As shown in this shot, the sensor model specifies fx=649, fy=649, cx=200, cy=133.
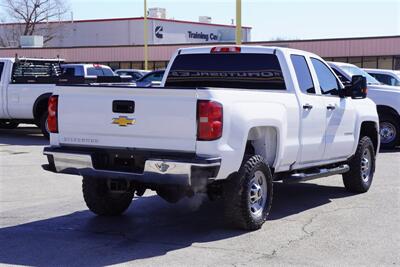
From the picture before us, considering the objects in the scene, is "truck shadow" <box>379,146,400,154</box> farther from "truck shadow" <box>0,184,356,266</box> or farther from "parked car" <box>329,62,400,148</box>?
"truck shadow" <box>0,184,356,266</box>

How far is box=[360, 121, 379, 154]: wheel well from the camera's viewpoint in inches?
400

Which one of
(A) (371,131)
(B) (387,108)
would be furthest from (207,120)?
(B) (387,108)

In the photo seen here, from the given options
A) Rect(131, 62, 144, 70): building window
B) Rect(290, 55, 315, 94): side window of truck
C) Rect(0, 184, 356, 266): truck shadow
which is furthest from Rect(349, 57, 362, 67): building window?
Rect(290, 55, 315, 94): side window of truck

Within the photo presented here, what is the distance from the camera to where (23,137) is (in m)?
18.0

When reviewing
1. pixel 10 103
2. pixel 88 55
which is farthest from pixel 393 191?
pixel 88 55

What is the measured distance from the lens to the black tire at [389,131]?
15.6 metres

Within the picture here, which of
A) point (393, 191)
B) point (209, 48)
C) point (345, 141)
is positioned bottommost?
point (393, 191)

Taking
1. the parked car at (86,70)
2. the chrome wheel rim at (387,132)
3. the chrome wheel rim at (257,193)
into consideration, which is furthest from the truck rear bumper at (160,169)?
the parked car at (86,70)

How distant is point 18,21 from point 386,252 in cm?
7156

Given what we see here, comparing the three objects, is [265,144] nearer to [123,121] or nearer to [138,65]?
[123,121]

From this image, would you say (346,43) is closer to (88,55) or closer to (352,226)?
(88,55)

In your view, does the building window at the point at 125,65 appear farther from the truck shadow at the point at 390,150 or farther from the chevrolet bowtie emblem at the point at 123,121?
the chevrolet bowtie emblem at the point at 123,121

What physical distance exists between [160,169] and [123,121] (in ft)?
2.31

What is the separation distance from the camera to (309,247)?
655 centimetres
